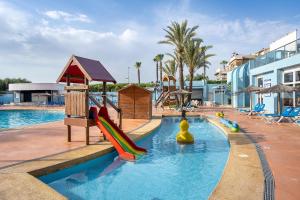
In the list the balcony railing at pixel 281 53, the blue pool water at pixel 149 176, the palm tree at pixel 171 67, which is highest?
the palm tree at pixel 171 67

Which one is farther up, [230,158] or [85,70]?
[85,70]

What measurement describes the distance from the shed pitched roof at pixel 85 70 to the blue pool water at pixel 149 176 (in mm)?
2964

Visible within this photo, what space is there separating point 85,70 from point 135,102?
32.1ft

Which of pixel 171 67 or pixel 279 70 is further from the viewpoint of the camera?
pixel 171 67

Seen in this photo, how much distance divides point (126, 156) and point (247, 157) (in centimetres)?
357

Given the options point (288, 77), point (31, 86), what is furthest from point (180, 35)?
point (31, 86)

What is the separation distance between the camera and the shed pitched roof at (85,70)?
9383 millimetres

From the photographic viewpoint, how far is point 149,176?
680 cm

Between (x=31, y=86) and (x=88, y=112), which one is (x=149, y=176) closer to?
(x=88, y=112)

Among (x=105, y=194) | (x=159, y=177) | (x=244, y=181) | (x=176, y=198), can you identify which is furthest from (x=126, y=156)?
(x=244, y=181)

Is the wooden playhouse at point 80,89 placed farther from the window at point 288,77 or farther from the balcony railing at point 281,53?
the window at point 288,77

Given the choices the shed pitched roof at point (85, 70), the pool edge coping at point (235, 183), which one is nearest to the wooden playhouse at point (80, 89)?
the shed pitched roof at point (85, 70)

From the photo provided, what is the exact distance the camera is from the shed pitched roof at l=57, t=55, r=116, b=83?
9383mm

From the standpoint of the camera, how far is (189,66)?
31.2m
